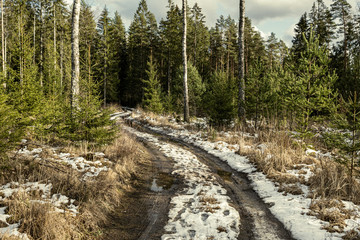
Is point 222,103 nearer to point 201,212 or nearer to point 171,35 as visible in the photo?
point 201,212

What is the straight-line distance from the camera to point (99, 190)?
189 inches

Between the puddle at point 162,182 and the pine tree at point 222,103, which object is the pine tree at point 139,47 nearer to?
the pine tree at point 222,103

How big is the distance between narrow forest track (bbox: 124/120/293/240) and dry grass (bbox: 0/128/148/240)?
273 cm

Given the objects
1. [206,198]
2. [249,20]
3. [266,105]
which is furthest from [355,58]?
[249,20]

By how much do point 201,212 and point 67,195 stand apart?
288 centimetres

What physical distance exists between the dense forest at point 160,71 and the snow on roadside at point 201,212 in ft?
11.9

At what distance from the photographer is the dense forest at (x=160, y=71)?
24.8ft

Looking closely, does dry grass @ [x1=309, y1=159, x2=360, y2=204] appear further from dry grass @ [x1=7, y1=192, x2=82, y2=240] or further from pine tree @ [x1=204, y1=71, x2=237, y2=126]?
pine tree @ [x1=204, y1=71, x2=237, y2=126]

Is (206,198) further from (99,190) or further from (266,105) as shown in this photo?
(266,105)


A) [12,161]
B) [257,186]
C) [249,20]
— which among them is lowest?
[257,186]

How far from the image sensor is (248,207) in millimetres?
4898

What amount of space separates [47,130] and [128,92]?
31915mm

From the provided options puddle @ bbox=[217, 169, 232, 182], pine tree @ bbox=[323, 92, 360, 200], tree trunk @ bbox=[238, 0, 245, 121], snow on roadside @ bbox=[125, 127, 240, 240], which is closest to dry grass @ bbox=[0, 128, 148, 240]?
snow on roadside @ bbox=[125, 127, 240, 240]

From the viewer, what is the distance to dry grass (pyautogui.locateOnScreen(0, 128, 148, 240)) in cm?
330
